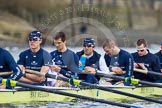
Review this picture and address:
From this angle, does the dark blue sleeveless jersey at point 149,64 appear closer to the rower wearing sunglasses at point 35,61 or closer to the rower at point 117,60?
the rower at point 117,60

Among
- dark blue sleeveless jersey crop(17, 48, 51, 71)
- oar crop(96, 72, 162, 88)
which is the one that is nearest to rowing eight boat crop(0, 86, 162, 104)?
oar crop(96, 72, 162, 88)

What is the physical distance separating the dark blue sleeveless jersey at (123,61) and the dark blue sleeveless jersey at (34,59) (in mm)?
1764

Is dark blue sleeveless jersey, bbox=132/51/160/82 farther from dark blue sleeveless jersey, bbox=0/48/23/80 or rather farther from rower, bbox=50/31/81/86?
dark blue sleeveless jersey, bbox=0/48/23/80

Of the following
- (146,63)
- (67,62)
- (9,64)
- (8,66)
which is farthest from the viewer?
(146,63)

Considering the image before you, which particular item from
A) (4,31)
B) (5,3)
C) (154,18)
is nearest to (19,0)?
(5,3)

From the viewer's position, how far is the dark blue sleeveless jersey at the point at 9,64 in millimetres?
12352

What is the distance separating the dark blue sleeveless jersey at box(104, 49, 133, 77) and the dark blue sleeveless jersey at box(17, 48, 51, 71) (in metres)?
1.76

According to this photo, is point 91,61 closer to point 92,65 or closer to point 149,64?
point 92,65

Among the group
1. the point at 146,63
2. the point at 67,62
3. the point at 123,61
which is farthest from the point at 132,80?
the point at 67,62

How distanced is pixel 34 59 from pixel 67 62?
0.88 metres

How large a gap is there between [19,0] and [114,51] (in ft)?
107

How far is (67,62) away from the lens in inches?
546

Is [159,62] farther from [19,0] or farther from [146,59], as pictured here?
[19,0]

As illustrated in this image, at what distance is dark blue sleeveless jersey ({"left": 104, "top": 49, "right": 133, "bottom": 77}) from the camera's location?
46.2ft
